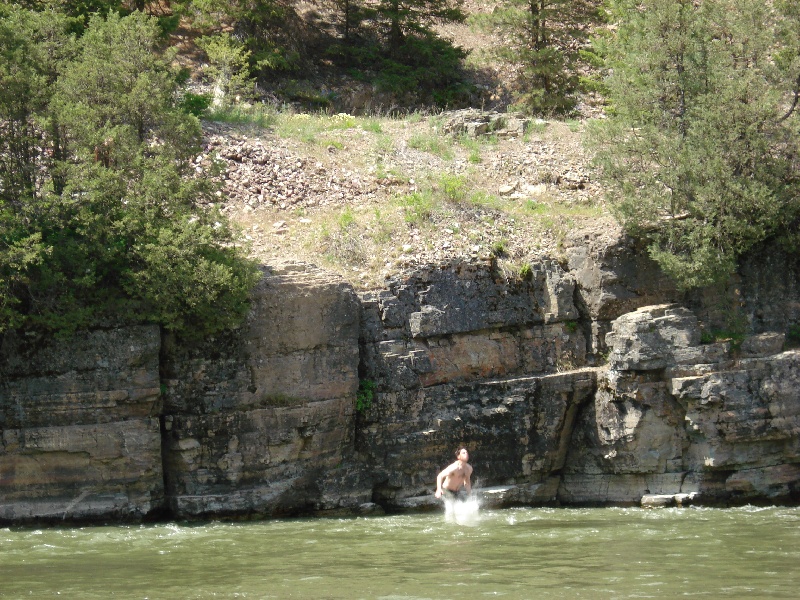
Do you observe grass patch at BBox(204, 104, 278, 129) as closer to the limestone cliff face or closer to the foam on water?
the limestone cliff face

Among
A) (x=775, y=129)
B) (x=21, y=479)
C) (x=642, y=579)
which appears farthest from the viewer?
(x=775, y=129)

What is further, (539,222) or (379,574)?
(539,222)

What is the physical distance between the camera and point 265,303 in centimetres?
1784

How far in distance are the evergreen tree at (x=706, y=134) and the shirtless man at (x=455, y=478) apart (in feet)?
18.1

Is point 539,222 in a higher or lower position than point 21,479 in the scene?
higher

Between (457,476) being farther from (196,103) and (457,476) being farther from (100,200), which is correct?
(196,103)

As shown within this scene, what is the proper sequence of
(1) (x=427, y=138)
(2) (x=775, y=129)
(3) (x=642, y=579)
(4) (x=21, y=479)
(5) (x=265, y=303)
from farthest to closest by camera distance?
(1) (x=427, y=138) < (2) (x=775, y=129) < (5) (x=265, y=303) < (4) (x=21, y=479) < (3) (x=642, y=579)

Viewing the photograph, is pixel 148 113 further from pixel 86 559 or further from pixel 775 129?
pixel 775 129

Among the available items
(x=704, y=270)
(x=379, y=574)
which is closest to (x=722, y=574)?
(x=379, y=574)

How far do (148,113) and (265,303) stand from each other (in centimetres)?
429

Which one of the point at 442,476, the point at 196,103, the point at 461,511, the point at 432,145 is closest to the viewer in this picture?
the point at 461,511

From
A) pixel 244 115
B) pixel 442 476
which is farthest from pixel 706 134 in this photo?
pixel 244 115

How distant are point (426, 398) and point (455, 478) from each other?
6.29 ft

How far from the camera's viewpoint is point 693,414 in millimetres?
18141
